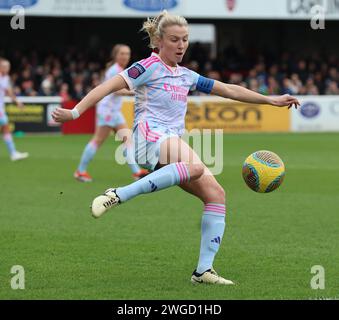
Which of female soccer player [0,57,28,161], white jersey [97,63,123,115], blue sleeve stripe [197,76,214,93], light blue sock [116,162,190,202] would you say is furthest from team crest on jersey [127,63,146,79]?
female soccer player [0,57,28,161]

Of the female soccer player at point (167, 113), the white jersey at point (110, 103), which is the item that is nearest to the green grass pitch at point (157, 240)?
the female soccer player at point (167, 113)

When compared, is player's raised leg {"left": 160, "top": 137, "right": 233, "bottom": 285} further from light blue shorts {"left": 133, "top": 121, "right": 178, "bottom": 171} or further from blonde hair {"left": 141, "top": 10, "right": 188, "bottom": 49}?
blonde hair {"left": 141, "top": 10, "right": 188, "bottom": 49}

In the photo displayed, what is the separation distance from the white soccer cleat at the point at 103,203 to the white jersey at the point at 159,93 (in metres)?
0.80

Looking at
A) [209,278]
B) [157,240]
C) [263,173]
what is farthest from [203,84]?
[157,240]

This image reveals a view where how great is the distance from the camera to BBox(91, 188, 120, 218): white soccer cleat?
6309 millimetres

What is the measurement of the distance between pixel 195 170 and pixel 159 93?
760mm

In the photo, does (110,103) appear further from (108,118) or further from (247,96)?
(247,96)

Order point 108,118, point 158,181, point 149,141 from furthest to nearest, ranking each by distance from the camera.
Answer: point 108,118 < point 149,141 < point 158,181

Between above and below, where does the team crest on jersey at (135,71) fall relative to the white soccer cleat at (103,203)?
above

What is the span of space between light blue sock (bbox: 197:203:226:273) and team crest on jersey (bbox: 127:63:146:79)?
3.87ft

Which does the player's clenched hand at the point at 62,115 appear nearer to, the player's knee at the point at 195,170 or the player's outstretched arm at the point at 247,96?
the player's knee at the point at 195,170

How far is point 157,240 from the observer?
29.3ft

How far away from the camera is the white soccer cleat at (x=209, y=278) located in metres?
6.84
